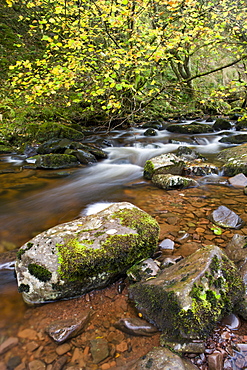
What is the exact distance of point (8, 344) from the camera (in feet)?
6.31

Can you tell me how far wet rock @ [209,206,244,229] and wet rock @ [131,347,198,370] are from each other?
2216mm

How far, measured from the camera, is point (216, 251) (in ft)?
7.24

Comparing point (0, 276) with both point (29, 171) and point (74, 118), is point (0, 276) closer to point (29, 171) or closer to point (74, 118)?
point (29, 171)

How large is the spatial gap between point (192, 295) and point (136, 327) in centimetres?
58

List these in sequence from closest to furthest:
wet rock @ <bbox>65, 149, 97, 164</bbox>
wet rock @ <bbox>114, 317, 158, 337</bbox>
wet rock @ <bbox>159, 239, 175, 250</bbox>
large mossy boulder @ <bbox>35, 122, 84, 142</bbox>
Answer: wet rock @ <bbox>114, 317, 158, 337</bbox> < wet rock @ <bbox>159, 239, 175, 250</bbox> < wet rock @ <bbox>65, 149, 97, 164</bbox> < large mossy boulder @ <bbox>35, 122, 84, 142</bbox>

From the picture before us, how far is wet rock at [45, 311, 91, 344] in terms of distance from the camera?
76.8 inches

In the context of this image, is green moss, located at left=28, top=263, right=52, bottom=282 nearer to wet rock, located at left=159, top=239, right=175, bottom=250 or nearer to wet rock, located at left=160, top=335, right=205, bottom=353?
wet rock, located at left=160, top=335, right=205, bottom=353

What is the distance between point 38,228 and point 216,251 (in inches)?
111

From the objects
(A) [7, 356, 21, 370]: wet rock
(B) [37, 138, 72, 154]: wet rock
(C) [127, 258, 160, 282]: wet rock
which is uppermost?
(B) [37, 138, 72, 154]: wet rock

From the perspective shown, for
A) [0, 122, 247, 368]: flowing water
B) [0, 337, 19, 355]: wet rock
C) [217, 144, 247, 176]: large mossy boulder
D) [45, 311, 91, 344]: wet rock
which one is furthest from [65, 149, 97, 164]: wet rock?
[0, 337, 19, 355]: wet rock

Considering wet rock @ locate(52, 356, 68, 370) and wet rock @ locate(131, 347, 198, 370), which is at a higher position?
wet rock @ locate(131, 347, 198, 370)

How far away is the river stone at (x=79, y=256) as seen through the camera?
7.43ft

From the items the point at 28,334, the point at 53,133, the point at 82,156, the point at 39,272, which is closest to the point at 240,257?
the point at 39,272

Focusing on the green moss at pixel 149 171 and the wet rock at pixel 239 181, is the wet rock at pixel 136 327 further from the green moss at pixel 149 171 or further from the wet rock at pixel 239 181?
the green moss at pixel 149 171
